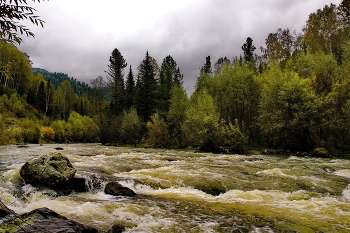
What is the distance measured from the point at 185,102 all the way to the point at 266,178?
97.7 ft

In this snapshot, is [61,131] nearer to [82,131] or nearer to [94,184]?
[82,131]

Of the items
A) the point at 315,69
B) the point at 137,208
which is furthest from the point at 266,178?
the point at 315,69

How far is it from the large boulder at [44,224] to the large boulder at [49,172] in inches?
146

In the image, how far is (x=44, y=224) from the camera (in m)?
4.18

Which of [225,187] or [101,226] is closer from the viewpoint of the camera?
[101,226]

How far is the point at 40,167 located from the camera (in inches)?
331

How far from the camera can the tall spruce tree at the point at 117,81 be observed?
60.0 m

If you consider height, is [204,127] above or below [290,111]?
below

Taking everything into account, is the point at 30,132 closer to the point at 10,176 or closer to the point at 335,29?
the point at 10,176

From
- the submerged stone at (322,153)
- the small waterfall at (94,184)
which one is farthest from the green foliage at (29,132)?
the submerged stone at (322,153)

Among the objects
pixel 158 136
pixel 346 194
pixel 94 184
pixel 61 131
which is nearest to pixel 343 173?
pixel 346 194

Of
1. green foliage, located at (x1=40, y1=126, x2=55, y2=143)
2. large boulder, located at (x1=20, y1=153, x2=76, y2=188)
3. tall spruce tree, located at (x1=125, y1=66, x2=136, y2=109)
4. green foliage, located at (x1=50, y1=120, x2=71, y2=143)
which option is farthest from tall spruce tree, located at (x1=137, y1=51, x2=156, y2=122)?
large boulder, located at (x1=20, y1=153, x2=76, y2=188)

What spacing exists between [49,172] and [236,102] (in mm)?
35649

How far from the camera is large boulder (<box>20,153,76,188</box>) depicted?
8.02m
